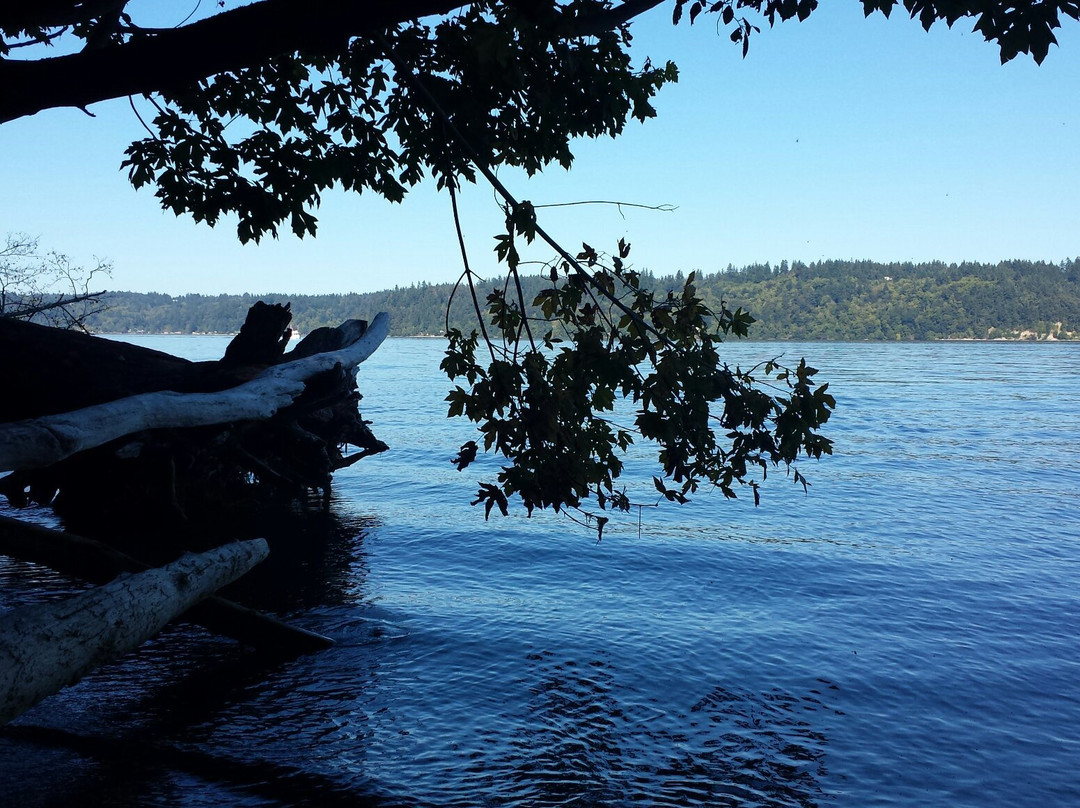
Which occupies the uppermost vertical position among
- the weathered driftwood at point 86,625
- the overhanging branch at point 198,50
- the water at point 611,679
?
the overhanging branch at point 198,50

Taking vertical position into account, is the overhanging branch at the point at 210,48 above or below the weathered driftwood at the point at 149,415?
above

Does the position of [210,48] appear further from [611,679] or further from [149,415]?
[611,679]

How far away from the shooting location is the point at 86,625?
609cm

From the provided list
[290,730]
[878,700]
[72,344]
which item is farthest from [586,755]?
[72,344]

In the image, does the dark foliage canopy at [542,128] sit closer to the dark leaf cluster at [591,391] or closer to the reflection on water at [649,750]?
the dark leaf cluster at [591,391]

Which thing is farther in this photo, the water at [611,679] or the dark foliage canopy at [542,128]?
the water at [611,679]

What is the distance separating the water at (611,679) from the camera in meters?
7.25

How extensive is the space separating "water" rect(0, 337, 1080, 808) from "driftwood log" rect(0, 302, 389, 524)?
187cm

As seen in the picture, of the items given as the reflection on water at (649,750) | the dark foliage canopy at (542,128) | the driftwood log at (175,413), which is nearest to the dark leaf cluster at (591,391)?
the dark foliage canopy at (542,128)

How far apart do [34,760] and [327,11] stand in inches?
252

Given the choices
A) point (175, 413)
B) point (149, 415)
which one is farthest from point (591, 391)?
point (175, 413)

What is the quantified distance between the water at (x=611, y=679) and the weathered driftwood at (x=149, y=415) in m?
2.68

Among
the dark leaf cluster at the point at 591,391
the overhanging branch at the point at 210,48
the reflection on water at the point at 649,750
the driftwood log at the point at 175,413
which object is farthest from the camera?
the driftwood log at the point at 175,413

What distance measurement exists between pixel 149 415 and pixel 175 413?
55 centimetres
